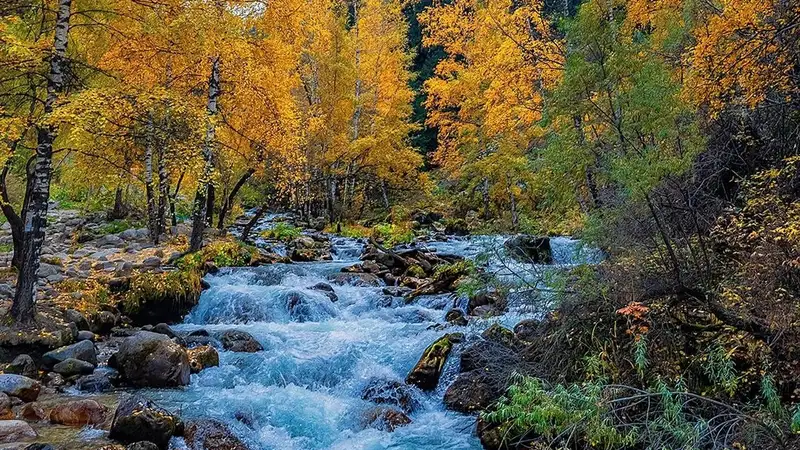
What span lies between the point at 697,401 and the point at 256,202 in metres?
27.1

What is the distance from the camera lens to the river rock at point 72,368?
7.37 metres

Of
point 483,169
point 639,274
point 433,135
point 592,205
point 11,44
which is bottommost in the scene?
point 639,274

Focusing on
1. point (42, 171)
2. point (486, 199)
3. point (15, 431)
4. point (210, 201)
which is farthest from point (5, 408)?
point (486, 199)

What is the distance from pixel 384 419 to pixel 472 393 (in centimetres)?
119

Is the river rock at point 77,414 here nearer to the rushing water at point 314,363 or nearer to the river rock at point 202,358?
the rushing water at point 314,363

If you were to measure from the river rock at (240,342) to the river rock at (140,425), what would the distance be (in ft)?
9.97

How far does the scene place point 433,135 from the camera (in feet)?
108

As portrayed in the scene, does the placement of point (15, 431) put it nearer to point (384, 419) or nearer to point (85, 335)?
point (85, 335)

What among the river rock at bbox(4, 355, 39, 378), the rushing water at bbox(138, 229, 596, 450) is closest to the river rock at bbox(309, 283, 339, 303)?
the rushing water at bbox(138, 229, 596, 450)

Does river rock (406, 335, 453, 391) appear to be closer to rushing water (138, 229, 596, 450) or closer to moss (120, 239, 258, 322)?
rushing water (138, 229, 596, 450)

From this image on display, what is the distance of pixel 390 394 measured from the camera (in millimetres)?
7277

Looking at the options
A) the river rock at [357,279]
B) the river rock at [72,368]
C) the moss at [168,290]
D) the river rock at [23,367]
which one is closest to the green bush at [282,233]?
the river rock at [357,279]

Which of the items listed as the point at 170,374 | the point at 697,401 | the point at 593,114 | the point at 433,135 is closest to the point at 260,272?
the point at 170,374

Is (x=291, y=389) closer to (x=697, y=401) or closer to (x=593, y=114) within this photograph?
(x=697, y=401)
